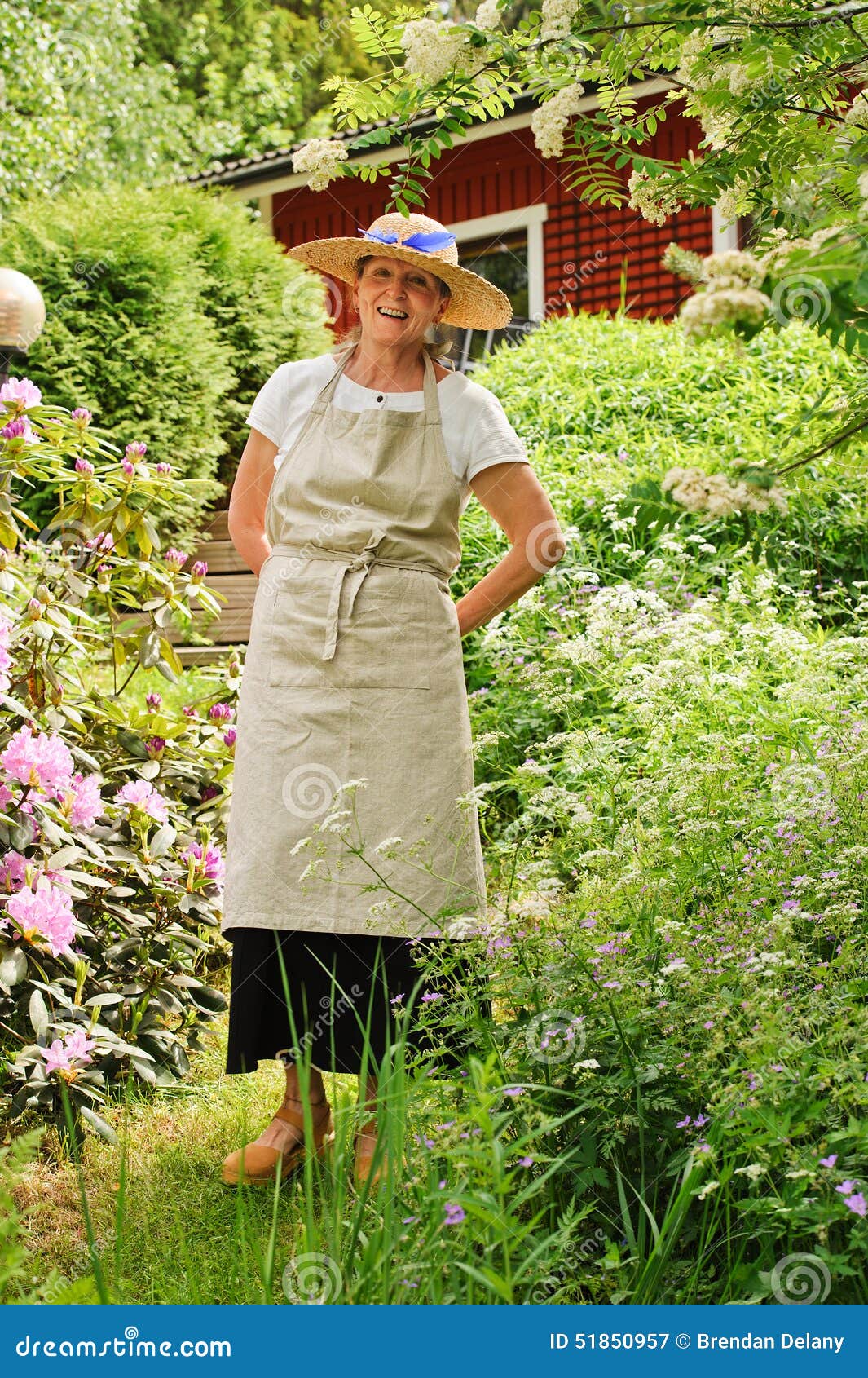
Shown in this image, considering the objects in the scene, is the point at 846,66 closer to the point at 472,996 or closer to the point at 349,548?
the point at 349,548

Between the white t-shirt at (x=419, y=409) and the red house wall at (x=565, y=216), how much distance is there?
949 centimetres

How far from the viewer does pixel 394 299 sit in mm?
2838

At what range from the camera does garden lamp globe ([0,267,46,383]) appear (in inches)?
210

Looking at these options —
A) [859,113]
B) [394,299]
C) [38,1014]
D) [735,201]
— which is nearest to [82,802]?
[38,1014]

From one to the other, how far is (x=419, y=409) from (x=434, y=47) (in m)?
0.82

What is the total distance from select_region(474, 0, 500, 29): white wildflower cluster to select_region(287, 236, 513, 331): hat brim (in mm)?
582

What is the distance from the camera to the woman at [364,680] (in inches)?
109

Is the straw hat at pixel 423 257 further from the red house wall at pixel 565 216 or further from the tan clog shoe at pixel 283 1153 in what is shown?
the red house wall at pixel 565 216

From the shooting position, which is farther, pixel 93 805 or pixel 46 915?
pixel 93 805

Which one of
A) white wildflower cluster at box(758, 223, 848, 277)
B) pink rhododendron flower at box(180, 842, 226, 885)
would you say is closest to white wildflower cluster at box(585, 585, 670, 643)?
pink rhododendron flower at box(180, 842, 226, 885)

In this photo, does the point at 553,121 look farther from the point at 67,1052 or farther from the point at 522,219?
the point at 522,219

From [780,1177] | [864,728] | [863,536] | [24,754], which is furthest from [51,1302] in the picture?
[863,536]

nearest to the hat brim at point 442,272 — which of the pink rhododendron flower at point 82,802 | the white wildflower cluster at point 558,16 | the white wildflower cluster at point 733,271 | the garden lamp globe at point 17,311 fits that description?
the white wildflower cluster at point 558,16

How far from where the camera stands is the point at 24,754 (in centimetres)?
307
